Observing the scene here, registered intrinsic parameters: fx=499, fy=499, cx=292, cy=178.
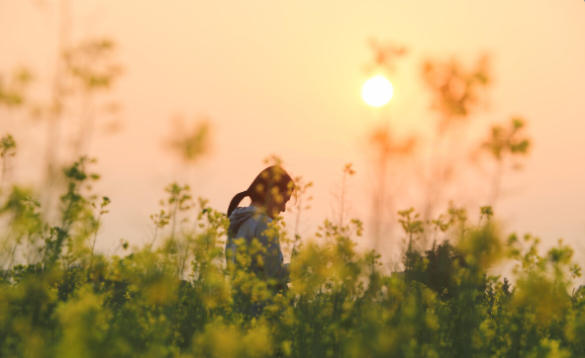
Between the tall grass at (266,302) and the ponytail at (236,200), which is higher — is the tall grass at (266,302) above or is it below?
below

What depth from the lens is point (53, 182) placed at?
12.9ft

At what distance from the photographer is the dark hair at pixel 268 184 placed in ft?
13.8

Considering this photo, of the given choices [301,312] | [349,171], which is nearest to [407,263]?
[349,171]

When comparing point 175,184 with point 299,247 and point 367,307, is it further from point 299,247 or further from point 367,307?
point 367,307

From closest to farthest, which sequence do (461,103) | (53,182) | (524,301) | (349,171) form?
(524,301), (53,182), (349,171), (461,103)

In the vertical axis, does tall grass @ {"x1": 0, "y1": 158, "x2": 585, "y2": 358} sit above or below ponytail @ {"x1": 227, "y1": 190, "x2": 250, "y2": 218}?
below

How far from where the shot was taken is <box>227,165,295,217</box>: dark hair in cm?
420

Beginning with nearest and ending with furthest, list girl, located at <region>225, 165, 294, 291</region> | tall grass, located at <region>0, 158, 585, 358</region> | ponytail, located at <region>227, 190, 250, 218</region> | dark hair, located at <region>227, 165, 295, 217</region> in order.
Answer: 1. tall grass, located at <region>0, 158, 585, 358</region>
2. girl, located at <region>225, 165, 294, 291</region>
3. dark hair, located at <region>227, 165, 295, 217</region>
4. ponytail, located at <region>227, 190, 250, 218</region>

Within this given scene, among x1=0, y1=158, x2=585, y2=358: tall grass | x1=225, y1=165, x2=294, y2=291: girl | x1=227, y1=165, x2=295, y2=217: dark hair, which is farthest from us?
x1=227, y1=165, x2=295, y2=217: dark hair

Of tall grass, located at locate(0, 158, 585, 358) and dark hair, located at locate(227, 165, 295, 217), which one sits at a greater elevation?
dark hair, located at locate(227, 165, 295, 217)

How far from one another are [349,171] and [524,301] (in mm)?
2224

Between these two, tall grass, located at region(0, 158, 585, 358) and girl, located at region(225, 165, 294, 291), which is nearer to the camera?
tall grass, located at region(0, 158, 585, 358)

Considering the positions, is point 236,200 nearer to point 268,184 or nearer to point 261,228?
point 268,184

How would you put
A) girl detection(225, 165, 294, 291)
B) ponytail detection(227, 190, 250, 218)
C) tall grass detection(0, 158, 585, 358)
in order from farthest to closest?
ponytail detection(227, 190, 250, 218)
girl detection(225, 165, 294, 291)
tall grass detection(0, 158, 585, 358)
